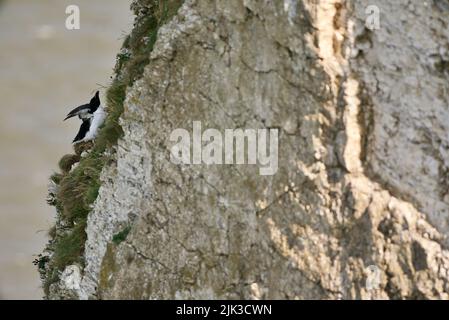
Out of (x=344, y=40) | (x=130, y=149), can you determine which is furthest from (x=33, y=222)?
(x=344, y=40)

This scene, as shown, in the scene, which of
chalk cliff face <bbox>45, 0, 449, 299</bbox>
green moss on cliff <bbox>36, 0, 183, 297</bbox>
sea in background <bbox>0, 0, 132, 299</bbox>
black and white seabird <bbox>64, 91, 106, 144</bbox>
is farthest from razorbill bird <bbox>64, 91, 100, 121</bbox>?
sea in background <bbox>0, 0, 132, 299</bbox>

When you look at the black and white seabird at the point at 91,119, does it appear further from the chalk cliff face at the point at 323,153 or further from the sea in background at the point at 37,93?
the sea in background at the point at 37,93

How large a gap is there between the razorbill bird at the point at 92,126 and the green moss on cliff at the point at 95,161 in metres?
0.16

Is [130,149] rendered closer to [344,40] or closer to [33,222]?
[344,40]

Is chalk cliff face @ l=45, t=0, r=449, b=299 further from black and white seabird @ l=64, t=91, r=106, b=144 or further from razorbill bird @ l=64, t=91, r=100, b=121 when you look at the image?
razorbill bird @ l=64, t=91, r=100, b=121

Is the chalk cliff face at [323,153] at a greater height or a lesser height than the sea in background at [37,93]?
lesser

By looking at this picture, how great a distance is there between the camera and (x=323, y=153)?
16.0m

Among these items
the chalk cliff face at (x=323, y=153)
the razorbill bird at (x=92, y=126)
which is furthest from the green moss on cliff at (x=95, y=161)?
the chalk cliff face at (x=323, y=153)

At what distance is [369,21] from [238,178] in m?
2.56

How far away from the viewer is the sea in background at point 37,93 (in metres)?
44.4

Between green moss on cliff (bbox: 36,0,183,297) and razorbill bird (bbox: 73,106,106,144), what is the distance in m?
0.16

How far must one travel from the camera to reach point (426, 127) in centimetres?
1619

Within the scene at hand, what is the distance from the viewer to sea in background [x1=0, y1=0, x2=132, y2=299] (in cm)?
4438

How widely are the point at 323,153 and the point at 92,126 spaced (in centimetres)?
557
